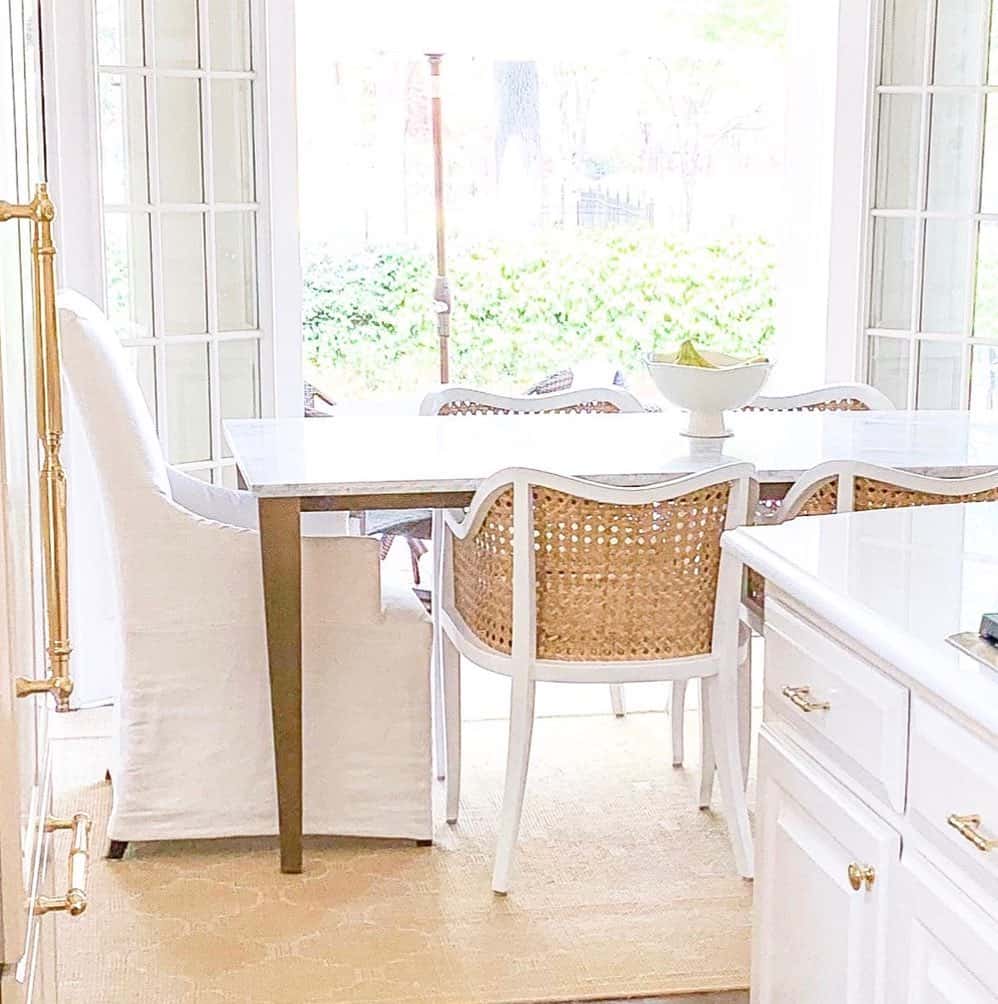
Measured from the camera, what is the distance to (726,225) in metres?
9.22

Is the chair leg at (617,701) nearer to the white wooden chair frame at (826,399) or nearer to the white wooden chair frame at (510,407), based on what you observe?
the white wooden chair frame at (510,407)

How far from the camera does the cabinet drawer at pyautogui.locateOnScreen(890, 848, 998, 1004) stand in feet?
4.64

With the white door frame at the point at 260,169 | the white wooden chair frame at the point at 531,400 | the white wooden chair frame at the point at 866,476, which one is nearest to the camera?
the white wooden chair frame at the point at 866,476

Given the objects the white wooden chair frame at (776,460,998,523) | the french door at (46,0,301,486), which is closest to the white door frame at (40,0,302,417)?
the french door at (46,0,301,486)

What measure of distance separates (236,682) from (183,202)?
155 centimetres

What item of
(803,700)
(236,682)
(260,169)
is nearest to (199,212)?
(260,169)

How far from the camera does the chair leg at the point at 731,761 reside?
3094 millimetres

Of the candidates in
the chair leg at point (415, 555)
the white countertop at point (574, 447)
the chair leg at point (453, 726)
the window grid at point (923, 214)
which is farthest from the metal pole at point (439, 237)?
the chair leg at point (453, 726)

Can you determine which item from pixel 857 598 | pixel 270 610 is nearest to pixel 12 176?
pixel 857 598

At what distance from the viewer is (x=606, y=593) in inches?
118

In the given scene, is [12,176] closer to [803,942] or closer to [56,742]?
[803,942]

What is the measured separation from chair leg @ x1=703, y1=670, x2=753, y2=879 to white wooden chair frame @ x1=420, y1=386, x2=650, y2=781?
559 mm

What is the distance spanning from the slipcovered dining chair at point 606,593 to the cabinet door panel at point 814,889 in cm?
101

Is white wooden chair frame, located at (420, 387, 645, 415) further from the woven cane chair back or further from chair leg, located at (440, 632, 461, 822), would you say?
the woven cane chair back
